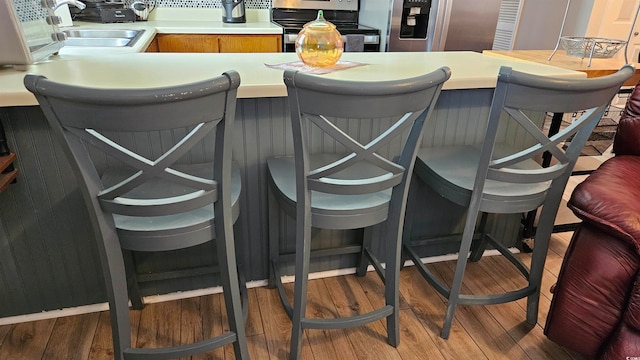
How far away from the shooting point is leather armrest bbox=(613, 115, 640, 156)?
165 cm

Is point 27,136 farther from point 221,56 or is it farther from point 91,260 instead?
point 221,56

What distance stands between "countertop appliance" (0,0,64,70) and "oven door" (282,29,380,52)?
5.93ft

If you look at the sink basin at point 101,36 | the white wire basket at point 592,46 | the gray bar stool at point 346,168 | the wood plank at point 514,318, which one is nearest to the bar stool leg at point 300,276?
the gray bar stool at point 346,168

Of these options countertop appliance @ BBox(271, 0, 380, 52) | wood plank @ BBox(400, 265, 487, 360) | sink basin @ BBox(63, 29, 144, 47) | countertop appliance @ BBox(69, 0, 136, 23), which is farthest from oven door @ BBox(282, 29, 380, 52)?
wood plank @ BBox(400, 265, 487, 360)

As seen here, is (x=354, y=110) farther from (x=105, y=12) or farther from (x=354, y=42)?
(x=105, y=12)

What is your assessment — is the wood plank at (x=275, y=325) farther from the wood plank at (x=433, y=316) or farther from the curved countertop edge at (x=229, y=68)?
the curved countertop edge at (x=229, y=68)

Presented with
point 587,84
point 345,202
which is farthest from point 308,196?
point 587,84

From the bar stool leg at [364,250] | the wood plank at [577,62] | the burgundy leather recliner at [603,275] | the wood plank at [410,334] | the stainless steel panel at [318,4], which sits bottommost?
the wood plank at [410,334]

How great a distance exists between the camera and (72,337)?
5.33ft

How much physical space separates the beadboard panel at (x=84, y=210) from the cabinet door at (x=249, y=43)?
188cm

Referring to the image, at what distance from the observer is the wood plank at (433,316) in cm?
162

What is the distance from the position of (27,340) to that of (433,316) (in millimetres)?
1630

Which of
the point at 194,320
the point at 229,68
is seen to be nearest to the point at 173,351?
the point at 194,320

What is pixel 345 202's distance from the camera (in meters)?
1.35
